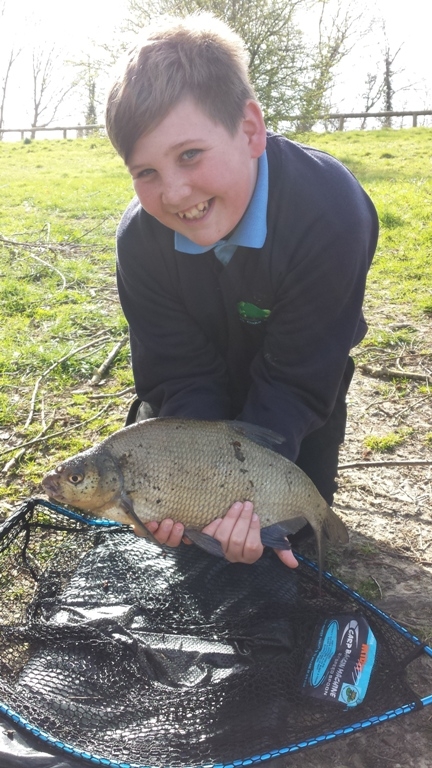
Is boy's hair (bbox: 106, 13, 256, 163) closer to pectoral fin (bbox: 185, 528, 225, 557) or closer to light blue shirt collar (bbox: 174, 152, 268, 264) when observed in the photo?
light blue shirt collar (bbox: 174, 152, 268, 264)

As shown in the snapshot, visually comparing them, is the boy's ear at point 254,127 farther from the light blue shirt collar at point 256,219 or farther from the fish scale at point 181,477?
the fish scale at point 181,477

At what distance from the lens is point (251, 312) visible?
2.19 metres

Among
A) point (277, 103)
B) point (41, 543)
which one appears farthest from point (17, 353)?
point (277, 103)

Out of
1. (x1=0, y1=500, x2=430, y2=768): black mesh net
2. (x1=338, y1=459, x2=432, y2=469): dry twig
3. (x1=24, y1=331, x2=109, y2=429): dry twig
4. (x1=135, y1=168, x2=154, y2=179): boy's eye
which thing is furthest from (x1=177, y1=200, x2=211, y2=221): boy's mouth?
(x1=24, y1=331, x2=109, y2=429): dry twig

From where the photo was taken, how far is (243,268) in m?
2.09

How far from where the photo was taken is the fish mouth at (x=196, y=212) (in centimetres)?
187

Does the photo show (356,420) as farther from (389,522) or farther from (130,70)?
(130,70)

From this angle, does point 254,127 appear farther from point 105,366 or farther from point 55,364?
point 55,364

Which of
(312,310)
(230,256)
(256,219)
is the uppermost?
(256,219)

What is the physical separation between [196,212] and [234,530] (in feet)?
2.65

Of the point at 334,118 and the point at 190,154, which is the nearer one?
the point at 190,154

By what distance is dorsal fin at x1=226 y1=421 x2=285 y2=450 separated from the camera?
1.91 meters

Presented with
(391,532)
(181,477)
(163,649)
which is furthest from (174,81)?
(391,532)

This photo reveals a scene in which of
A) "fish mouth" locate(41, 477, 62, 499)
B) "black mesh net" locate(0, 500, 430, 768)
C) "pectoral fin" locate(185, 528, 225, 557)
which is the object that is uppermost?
"fish mouth" locate(41, 477, 62, 499)
